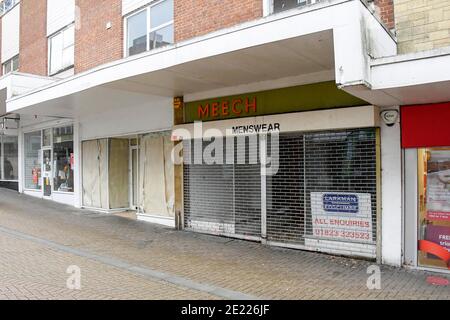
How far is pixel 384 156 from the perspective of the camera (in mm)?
6754

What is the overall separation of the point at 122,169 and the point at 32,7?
332 inches

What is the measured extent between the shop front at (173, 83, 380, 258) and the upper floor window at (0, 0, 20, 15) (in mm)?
13484

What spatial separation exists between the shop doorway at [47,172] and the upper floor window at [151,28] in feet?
21.5

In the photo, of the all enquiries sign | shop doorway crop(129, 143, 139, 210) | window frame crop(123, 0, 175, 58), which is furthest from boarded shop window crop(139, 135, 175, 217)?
the all enquiries sign

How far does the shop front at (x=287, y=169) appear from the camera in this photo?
23.1 ft

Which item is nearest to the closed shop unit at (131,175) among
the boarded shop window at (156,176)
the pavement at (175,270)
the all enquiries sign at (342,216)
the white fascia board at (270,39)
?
the boarded shop window at (156,176)

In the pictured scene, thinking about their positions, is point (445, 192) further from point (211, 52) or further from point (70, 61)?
point (70, 61)

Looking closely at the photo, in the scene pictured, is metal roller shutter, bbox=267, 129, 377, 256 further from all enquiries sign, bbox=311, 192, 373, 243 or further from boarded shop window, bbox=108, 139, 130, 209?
boarded shop window, bbox=108, 139, 130, 209

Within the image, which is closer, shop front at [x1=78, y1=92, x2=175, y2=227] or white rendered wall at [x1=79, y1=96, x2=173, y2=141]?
white rendered wall at [x1=79, y1=96, x2=173, y2=141]

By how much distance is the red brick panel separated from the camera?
21.7 feet

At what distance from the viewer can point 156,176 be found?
36.0ft

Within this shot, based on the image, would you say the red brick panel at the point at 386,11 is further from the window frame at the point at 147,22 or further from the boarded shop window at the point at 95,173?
the boarded shop window at the point at 95,173

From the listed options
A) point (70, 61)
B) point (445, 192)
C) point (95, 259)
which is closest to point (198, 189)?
point (95, 259)

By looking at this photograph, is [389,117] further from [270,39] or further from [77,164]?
[77,164]
